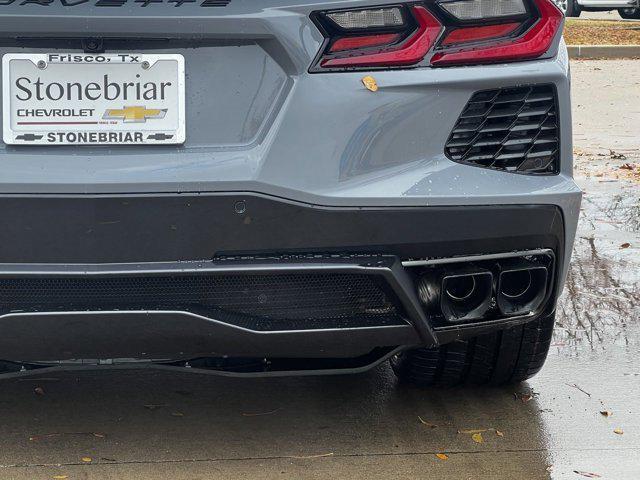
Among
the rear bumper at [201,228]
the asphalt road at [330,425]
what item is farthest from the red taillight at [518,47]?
the asphalt road at [330,425]

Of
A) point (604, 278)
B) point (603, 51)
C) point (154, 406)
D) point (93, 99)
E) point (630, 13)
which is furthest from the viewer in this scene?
point (630, 13)

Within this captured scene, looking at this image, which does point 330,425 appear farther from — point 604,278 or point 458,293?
point 604,278

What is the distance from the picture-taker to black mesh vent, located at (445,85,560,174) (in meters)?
2.83

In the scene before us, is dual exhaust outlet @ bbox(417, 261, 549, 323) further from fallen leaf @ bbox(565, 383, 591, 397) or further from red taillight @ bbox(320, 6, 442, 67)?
fallen leaf @ bbox(565, 383, 591, 397)

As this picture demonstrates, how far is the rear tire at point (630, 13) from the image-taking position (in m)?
24.2

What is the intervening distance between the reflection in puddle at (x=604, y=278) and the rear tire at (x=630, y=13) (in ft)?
59.2

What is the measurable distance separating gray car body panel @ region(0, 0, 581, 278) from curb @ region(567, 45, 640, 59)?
1339 cm

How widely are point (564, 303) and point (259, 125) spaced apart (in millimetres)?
2365

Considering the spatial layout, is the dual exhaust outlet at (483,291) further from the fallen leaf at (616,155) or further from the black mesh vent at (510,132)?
the fallen leaf at (616,155)

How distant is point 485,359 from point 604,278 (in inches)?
70.7

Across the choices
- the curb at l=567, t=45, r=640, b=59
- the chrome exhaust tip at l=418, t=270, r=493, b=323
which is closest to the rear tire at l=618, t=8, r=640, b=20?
the curb at l=567, t=45, r=640, b=59

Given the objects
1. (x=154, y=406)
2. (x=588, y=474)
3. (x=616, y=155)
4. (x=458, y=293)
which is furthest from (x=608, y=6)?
(x=458, y=293)

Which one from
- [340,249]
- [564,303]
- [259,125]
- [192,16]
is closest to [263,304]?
[340,249]

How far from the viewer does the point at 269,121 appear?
9.01ft
